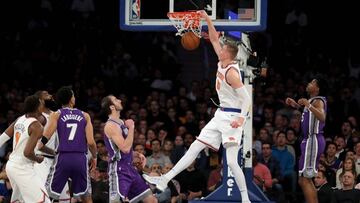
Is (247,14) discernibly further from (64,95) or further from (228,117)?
(64,95)

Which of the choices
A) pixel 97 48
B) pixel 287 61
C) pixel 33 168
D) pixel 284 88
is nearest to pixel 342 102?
pixel 284 88

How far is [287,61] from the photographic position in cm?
2492

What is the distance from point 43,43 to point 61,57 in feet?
1.98

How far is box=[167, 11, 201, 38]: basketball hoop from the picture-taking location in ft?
50.9

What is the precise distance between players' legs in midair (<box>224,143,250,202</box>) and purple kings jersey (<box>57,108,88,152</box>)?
6.43 feet

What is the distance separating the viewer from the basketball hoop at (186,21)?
15.5m

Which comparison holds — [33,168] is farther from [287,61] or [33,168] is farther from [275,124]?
[287,61]

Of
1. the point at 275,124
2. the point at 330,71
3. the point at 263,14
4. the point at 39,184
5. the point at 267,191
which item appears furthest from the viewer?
the point at 330,71

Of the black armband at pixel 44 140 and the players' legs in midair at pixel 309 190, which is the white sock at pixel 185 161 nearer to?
the black armband at pixel 44 140

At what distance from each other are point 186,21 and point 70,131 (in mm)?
2258

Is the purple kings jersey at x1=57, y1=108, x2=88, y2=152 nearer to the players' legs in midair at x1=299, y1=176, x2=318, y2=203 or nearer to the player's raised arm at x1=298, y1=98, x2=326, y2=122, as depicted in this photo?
the player's raised arm at x1=298, y1=98, x2=326, y2=122

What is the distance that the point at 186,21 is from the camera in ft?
51.2

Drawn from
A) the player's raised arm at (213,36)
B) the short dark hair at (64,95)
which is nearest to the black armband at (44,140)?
the short dark hair at (64,95)

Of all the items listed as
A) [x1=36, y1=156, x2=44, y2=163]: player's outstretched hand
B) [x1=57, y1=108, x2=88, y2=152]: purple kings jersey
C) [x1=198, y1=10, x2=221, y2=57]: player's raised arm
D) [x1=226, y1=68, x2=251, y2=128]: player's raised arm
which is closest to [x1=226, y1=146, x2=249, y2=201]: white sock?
[x1=226, y1=68, x2=251, y2=128]: player's raised arm
